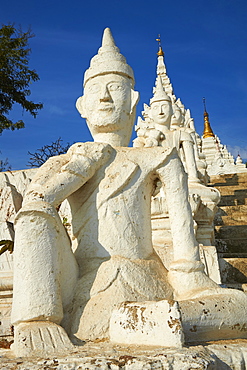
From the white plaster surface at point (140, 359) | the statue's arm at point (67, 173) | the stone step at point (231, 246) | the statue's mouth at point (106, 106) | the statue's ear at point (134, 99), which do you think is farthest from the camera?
the stone step at point (231, 246)

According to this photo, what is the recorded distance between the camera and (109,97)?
308 cm

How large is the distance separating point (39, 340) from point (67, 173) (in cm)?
101

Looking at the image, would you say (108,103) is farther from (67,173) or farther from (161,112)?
(161,112)

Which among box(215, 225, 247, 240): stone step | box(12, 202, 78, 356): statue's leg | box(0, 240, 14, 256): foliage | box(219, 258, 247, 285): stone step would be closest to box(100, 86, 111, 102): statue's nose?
box(12, 202, 78, 356): statue's leg

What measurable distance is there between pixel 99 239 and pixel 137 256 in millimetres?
269

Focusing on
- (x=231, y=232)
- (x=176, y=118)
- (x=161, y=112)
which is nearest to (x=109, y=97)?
(x=161, y=112)

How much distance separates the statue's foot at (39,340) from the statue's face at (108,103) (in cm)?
149

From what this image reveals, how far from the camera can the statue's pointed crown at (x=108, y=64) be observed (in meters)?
3.15

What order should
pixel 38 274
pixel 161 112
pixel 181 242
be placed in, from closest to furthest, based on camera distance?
pixel 38 274 < pixel 181 242 < pixel 161 112

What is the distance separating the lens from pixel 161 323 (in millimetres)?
2043

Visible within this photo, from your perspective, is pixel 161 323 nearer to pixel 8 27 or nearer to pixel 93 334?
pixel 93 334

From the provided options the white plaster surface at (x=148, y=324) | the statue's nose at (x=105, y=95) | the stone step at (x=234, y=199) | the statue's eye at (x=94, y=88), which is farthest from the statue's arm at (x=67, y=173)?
the stone step at (x=234, y=199)

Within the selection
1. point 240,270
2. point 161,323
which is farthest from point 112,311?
point 240,270

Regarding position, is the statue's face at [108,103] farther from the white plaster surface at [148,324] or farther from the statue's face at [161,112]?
the statue's face at [161,112]
